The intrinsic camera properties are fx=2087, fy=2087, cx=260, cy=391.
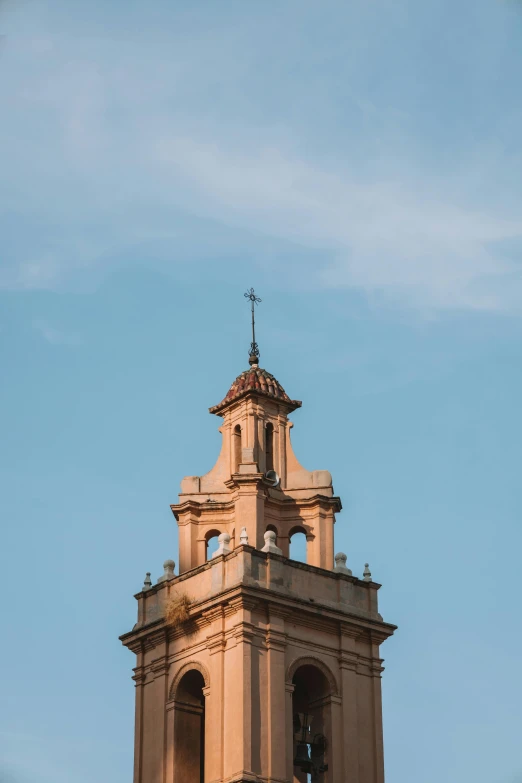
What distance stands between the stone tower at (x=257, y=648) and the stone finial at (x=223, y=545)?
4 centimetres

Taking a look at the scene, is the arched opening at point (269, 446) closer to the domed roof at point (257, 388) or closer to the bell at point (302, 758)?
the domed roof at point (257, 388)

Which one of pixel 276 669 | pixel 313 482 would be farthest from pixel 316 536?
pixel 276 669

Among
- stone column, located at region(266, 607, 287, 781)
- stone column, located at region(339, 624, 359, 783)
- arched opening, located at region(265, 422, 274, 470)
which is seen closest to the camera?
stone column, located at region(266, 607, 287, 781)

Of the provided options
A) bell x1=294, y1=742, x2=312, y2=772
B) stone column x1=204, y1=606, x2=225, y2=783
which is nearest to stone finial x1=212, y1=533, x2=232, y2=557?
stone column x1=204, y1=606, x2=225, y2=783

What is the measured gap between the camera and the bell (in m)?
42.2

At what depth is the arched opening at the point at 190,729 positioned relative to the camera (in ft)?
139

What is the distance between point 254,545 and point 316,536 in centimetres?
172

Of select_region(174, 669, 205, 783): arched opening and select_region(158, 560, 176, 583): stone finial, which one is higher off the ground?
select_region(158, 560, 176, 583): stone finial

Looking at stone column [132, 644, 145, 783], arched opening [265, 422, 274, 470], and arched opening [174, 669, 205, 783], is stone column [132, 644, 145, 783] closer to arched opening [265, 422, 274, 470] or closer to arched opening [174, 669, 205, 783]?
arched opening [174, 669, 205, 783]

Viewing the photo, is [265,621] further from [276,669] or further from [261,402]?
[261,402]

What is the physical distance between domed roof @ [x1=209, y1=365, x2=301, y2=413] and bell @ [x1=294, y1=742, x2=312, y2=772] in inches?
321

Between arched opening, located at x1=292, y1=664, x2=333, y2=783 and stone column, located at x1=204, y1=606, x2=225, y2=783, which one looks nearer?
stone column, located at x1=204, y1=606, x2=225, y2=783

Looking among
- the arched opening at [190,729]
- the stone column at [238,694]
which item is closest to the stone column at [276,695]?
the stone column at [238,694]

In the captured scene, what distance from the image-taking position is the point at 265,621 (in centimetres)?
4238
